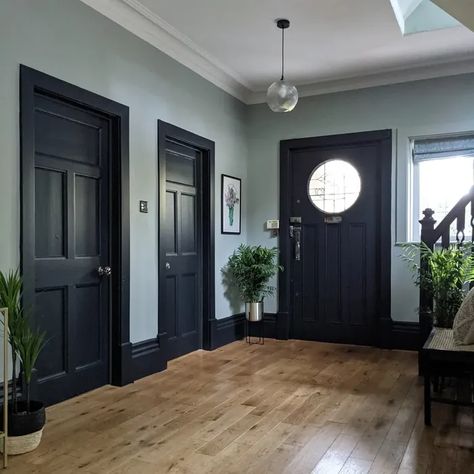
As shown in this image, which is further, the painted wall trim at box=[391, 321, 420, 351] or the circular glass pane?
the circular glass pane

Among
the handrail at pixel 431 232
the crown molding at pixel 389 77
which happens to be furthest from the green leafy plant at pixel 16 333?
the crown molding at pixel 389 77

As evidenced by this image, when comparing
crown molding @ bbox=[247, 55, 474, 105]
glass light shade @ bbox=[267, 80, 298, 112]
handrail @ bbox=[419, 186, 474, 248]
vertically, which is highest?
crown molding @ bbox=[247, 55, 474, 105]

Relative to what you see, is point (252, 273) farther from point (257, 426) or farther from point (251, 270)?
point (257, 426)

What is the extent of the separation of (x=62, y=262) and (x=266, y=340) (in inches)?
107

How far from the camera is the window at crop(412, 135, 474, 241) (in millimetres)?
4617

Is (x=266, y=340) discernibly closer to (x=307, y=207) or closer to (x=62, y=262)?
(x=307, y=207)

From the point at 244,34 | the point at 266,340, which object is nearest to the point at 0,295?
the point at 244,34

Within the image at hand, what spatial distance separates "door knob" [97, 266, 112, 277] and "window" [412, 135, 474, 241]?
297 cm

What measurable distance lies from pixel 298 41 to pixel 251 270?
216 centimetres

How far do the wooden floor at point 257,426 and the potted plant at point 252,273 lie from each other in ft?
3.18

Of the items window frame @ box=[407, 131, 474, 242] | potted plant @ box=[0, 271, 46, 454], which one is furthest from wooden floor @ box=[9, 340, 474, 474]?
window frame @ box=[407, 131, 474, 242]

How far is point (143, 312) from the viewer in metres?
3.80

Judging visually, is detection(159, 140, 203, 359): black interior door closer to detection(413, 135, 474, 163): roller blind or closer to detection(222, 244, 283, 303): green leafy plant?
detection(222, 244, 283, 303): green leafy plant

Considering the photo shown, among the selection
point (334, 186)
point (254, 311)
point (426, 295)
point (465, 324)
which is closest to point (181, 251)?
point (254, 311)
